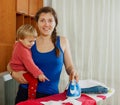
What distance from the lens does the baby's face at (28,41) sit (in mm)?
1755

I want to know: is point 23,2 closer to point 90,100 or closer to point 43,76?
point 43,76

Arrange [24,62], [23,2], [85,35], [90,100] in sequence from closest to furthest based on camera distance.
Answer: [90,100] < [24,62] < [23,2] < [85,35]

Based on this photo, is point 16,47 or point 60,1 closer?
point 16,47

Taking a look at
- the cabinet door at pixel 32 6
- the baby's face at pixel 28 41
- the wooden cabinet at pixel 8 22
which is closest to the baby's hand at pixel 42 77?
the baby's face at pixel 28 41

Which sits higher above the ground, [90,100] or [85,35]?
[85,35]

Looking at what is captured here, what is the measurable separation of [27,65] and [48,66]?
6.0 inches

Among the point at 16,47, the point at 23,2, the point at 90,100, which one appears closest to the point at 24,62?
the point at 16,47

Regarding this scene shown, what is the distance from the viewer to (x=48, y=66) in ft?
5.53

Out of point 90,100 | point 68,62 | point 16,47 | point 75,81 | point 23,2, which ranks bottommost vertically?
point 90,100

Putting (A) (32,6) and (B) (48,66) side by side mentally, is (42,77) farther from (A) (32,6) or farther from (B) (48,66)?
(A) (32,6)

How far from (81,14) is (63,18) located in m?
→ 0.27

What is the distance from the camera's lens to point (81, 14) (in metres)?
3.35

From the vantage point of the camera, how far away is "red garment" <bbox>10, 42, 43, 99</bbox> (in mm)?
1666

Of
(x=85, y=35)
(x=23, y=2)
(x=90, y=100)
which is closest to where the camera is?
(x=90, y=100)
